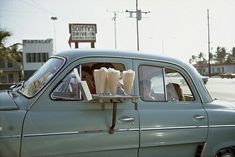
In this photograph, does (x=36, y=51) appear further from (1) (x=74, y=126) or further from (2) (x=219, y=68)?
(2) (x=219, y=68)

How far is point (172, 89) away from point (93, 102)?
3.82 ft

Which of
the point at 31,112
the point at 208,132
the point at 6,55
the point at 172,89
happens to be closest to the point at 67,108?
the point at 31,112

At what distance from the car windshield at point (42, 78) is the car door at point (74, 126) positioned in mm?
150

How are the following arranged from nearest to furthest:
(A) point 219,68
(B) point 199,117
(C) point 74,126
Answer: (C) point 74,126 → (B) point 199,117 → (A) point 219,68

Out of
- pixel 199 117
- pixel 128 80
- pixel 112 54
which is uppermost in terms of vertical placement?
pixel 112 54

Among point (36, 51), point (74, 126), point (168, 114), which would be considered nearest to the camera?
point (74, 126)

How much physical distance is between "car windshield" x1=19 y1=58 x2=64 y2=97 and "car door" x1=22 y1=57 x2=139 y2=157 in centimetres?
15

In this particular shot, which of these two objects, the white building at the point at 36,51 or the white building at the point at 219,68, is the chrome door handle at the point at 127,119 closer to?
the white building at the point at 36,51

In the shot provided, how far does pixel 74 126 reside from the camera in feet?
10.9

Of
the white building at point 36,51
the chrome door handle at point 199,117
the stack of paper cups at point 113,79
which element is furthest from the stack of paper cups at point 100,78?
the white building at point 36,51

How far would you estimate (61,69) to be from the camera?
3.46 meters

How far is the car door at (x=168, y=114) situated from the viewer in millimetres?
3660

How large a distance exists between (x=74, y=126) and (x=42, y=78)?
0.69 meters

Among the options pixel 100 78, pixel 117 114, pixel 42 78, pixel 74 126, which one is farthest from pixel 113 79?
pixel 42 78
